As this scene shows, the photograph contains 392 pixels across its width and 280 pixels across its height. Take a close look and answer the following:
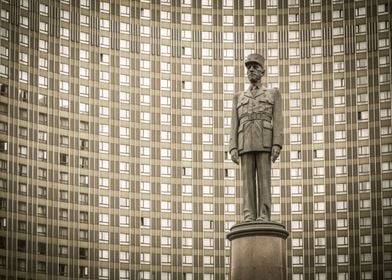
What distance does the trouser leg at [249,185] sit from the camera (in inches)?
1500

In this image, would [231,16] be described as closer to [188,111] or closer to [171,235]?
[188,111]

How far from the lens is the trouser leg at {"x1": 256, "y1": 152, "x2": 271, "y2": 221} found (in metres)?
38.1

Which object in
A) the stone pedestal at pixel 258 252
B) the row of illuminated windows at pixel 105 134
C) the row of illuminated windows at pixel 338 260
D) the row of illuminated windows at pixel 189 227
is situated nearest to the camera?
the stone pedestal at pixel 258 252

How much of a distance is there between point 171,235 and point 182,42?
27558 millimetres

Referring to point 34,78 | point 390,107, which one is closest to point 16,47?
point 34,78

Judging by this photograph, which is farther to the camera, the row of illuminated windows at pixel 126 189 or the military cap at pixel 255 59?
the row of illuminated windows at pixel 126 189

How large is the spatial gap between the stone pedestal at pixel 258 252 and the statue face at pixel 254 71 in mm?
5225

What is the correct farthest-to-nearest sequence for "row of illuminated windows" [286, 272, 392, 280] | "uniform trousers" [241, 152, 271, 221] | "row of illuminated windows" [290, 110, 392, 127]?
"row of illuminated windows" [290, 110, 392, 127] < "row of illuminated windows" [286, 272, 392, 280] < "uniform trousers" [241, 152, 271, 221]

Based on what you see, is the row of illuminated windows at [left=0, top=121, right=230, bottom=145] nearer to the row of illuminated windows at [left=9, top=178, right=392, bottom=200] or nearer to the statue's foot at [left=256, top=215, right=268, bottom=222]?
the row of illuminated windows at [left=9, top=178, right=392, bottom=200]

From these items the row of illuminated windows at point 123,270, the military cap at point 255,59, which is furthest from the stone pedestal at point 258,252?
the row of illuminated windows at point 123,270

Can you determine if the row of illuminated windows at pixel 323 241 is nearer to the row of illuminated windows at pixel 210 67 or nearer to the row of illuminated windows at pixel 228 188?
the row of illuminated windows at pixel 228 188

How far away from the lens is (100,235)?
149 m

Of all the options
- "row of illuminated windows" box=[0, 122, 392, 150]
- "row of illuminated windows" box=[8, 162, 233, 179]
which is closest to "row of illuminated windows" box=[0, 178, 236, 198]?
"row of illuminated windows" box=[8, 162, 233, 179]

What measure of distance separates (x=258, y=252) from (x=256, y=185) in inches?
105
